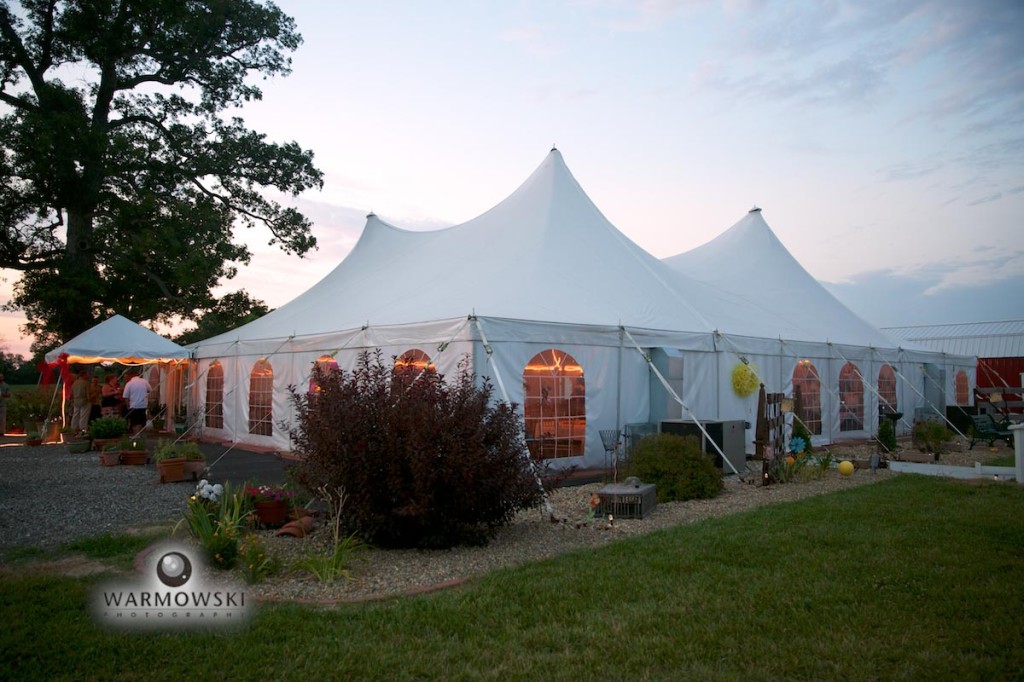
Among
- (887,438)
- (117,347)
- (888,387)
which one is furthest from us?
(888,387)

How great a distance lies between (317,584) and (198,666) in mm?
1337

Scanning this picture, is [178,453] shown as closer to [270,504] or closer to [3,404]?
[270,504]

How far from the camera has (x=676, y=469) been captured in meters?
7.79

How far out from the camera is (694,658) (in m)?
3.25

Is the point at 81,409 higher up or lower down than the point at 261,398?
lower down

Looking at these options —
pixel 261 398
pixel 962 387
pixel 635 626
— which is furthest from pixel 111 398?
pixel 962 387

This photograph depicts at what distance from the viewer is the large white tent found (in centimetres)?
950

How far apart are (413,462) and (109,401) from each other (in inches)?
516

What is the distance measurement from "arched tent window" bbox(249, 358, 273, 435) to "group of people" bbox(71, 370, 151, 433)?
2.49 m

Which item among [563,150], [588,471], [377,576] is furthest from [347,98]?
[377,576]

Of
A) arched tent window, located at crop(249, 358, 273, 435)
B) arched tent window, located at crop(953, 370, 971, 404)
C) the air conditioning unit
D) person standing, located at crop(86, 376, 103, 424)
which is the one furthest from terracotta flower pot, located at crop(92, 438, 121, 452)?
arched tent window, located at crop(953, 370, 971, 404)

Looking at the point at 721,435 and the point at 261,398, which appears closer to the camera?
the point at 721,435

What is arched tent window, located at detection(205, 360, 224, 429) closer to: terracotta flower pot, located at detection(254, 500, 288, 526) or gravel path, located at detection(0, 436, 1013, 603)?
gravel path, located at detection(0, 436, 1013, 603)

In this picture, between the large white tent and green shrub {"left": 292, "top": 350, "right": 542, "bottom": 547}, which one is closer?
green shrub {"left": 292, "top": 350, "right": 542, "bottom": 547}
